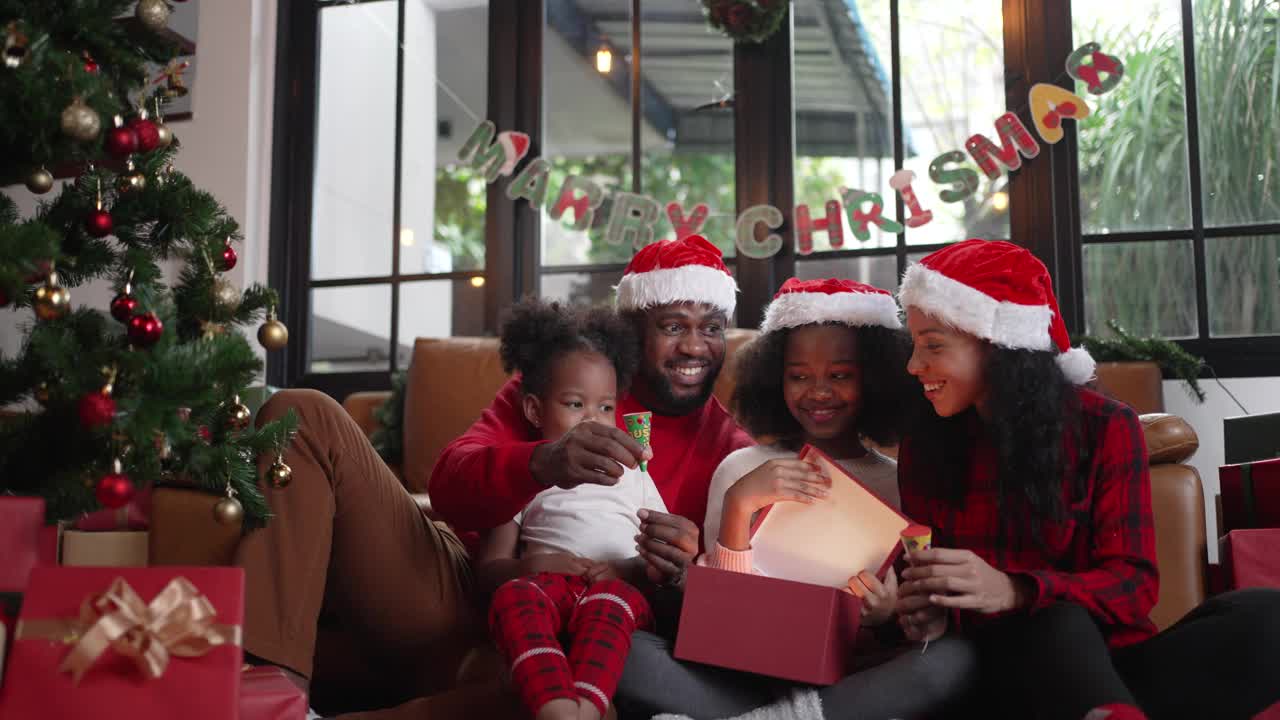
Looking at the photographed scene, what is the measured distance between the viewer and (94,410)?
59.9 inches

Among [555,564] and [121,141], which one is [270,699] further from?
[121,141]

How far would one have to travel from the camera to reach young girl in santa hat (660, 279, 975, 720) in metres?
1.73

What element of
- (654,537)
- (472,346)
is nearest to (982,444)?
(654,537)

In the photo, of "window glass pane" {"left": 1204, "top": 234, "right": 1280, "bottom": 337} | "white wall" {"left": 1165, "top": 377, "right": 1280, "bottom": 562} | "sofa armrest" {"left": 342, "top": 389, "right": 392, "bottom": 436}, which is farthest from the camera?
"sofa armrest" {"left": 342, "top": 389, "right": 392, "bottom": 436}

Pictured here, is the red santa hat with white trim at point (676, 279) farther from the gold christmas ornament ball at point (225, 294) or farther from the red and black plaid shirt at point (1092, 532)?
the gold christmas ornament ball at point (225, 294)

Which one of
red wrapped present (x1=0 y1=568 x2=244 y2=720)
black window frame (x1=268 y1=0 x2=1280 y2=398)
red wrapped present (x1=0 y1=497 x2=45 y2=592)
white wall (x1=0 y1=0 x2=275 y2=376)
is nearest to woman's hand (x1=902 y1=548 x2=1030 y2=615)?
red wrapped present (x1=0 y1=568 x2=244 y2=720)

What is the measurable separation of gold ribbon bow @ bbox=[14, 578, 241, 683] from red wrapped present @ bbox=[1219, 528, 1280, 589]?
1.62 metres

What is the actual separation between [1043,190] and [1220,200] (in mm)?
506

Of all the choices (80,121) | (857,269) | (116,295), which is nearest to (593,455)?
(116,295)

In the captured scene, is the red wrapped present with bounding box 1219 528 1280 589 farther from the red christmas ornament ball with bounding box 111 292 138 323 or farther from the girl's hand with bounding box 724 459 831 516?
the red christmas ornament ball with bounding box 111 292 138 323

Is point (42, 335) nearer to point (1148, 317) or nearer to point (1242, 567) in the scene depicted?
point (1242, 567)

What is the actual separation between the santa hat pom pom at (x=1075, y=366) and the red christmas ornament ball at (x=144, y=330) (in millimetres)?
1341

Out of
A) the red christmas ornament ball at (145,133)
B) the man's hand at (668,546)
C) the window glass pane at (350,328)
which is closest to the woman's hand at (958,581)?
the man's hand at (668,546)

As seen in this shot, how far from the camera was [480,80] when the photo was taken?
4.14 metres
